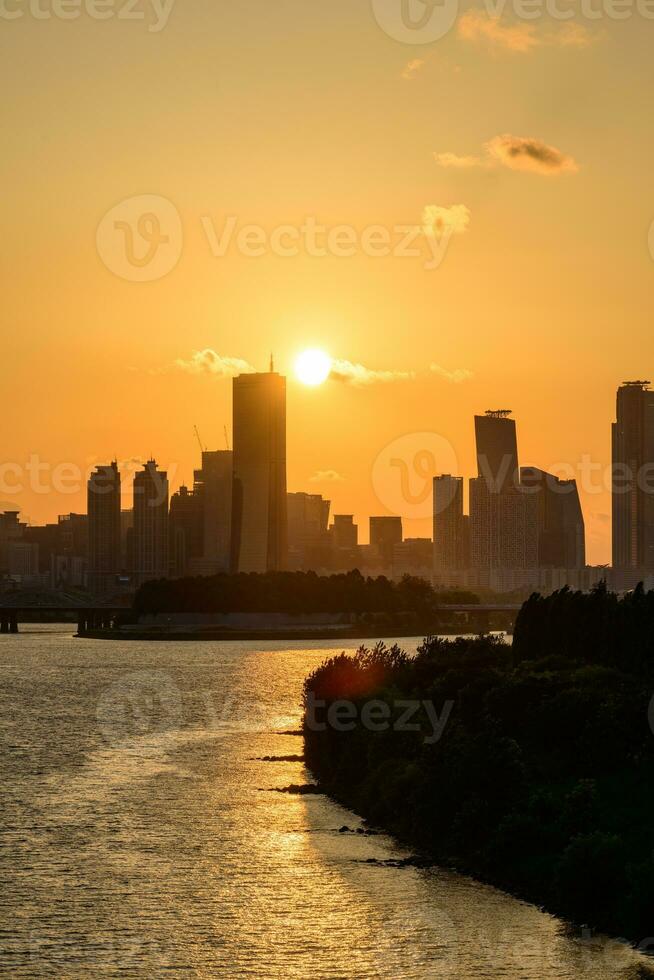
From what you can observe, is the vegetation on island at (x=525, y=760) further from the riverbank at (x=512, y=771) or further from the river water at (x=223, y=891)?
the river water at (x=223, y=891)

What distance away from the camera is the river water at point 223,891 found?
1622 inches

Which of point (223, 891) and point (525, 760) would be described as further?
point (525, 760)

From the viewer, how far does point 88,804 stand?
66438mm

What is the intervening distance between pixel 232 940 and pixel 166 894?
5.79 m

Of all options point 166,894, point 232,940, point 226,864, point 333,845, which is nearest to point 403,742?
point 333,845

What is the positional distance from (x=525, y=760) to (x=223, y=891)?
50.5 ft

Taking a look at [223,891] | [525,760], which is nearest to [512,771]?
[525,760]

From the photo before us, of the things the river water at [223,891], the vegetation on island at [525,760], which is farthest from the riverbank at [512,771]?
the river water at [223,891]

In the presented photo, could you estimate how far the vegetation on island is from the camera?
150ft

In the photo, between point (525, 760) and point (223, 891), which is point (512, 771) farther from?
point (223, 891)

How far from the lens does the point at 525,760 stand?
5988 centimetres

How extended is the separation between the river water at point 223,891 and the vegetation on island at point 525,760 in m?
1.49

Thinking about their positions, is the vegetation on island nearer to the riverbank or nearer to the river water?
the riverbank

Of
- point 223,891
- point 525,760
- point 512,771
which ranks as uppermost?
point 512,771
